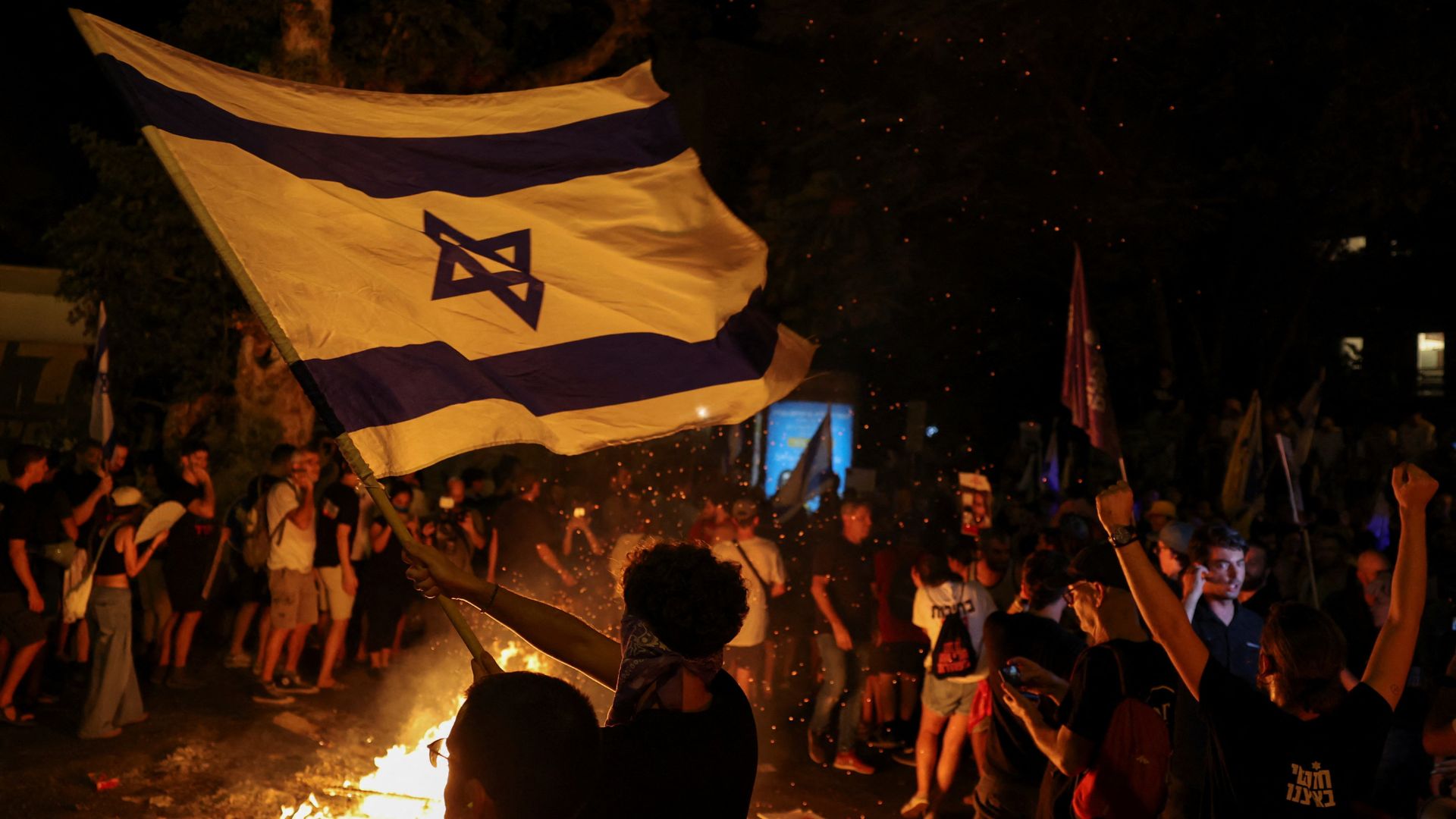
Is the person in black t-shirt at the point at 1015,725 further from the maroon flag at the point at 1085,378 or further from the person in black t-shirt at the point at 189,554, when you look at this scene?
the person in black t-shirt at the point at 189,554

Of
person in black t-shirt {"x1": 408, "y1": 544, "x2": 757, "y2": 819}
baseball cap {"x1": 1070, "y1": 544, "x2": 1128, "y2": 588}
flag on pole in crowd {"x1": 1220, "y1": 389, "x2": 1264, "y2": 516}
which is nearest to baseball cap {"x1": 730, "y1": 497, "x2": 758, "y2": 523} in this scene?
baseball cap {"x1": 1070, "y1": 544, "x2": 1128, "y2": 588}

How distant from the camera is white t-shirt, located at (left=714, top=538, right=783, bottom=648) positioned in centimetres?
827

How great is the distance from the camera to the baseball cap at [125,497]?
8695mm

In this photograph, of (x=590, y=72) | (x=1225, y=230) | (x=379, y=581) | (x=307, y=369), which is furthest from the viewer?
(x=1225, y=230)

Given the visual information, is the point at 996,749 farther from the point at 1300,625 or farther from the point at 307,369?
the point at 307,369

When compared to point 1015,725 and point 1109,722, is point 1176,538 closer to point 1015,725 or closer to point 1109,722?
point 1015,725

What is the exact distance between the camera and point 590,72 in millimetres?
15617

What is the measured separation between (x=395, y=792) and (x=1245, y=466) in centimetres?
947

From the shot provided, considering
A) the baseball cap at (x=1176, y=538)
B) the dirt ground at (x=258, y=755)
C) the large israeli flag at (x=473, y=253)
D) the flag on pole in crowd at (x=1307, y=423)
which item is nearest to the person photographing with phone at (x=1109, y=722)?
the large israeli flag at (x=473, y=253)

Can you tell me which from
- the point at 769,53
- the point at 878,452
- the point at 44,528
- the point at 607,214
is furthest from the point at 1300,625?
the point at 878,452

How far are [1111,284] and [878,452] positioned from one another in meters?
7.17

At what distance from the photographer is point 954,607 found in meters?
7.91

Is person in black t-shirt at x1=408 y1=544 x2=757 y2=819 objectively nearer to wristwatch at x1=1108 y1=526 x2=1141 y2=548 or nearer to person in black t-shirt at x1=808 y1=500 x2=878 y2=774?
wristwatch at x1=1108 y1=526 x2=1141 y2=548

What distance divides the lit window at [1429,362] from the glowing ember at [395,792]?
137ft
